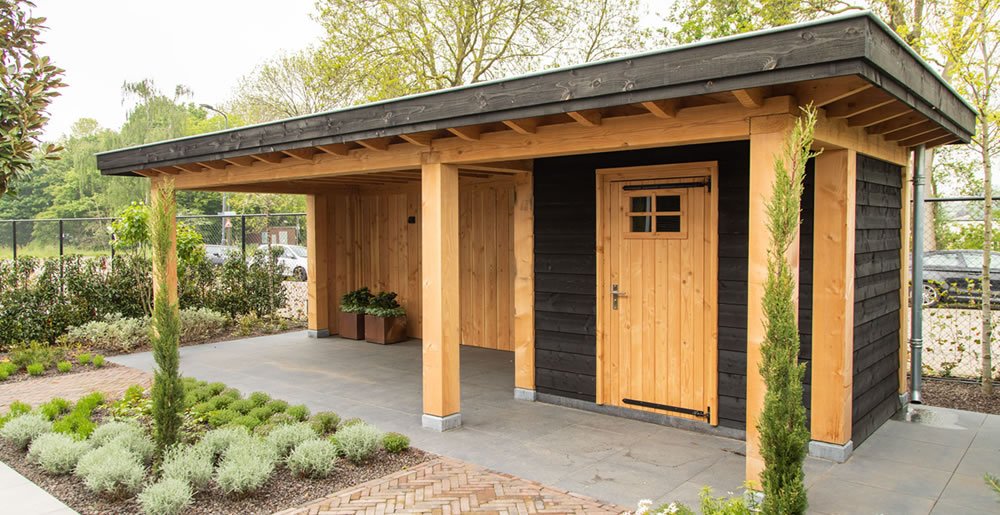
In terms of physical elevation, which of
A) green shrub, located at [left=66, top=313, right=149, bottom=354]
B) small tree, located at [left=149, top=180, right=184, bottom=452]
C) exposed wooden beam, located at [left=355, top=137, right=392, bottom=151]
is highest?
exposed wooden beam, located at [left=355, top=137, right=392, bottom=151]

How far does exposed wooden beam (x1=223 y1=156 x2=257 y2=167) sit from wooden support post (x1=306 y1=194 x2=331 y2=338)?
277 cm

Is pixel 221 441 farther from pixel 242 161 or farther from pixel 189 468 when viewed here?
pixel 242 161

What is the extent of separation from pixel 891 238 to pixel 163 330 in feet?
17.6

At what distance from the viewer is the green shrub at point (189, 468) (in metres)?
3.79

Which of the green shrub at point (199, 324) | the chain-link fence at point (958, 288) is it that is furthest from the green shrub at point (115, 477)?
the chain-link fence at point (958, 288)

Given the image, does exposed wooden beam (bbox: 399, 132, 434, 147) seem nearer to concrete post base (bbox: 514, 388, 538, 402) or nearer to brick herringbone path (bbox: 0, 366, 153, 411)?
concrete post base (bbox: 514, 388, 538, 402)

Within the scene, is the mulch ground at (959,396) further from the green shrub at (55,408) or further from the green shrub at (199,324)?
the green shrub at (199,324)

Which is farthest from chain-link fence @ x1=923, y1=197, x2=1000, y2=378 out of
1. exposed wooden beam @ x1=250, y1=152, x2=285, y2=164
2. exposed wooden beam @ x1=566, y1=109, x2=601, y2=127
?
exposed wooden beam @ x1=250, y1=152, x2=285, y2=164

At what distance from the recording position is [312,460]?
4.02 meters

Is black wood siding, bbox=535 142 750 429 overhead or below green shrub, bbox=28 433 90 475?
overhead

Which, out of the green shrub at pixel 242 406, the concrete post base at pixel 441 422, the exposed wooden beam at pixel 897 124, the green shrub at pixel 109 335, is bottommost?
the concrete post base at pixel 441 422

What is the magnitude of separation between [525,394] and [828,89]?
3664 mm

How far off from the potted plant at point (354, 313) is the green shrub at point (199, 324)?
1858mm

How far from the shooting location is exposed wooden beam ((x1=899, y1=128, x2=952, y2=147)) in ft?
15.8
